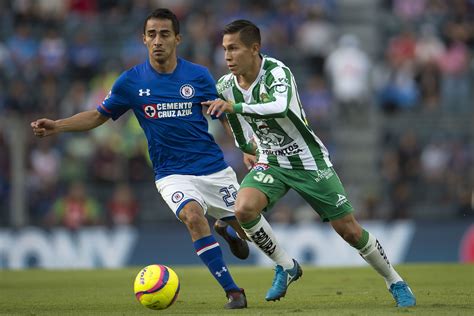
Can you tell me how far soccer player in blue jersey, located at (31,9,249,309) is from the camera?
983 cm

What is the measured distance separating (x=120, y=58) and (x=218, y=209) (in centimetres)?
1283

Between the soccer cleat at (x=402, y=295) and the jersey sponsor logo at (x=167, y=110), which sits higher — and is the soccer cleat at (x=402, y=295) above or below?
below

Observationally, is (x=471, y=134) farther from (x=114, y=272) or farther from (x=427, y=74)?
(x=114, y=272)

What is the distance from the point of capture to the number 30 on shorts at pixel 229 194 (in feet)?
32.9

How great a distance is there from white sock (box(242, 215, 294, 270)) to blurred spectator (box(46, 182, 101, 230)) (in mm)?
10272

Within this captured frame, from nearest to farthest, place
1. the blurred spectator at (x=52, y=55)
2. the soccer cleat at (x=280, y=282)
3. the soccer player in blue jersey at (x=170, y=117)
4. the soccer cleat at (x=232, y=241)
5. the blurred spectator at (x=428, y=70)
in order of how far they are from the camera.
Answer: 1. the soccer cleat at (x=280, y=282)
2. the soccer player in blue jersey at (x=170, y=117)
3. the soccer cleat at (x=232, y=241)
4. the blurred spectator at (x=52, y=55)
5. the blurred spectator at (x=428, y=70)

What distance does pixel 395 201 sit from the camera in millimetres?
19859

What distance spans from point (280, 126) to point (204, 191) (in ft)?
3.53

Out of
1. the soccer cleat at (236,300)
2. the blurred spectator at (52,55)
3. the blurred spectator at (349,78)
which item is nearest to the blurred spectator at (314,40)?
the blurred spectator at (349,78)

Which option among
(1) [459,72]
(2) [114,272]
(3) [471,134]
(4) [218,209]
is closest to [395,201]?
(3) [471,134]

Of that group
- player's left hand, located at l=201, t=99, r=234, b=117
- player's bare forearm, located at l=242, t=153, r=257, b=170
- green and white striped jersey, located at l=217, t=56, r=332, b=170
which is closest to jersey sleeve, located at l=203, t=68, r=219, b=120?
green and white striped jersey, located at l=217, t=56, r=332, b=170

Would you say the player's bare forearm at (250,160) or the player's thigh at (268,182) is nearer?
the player's thigh at (268,182)

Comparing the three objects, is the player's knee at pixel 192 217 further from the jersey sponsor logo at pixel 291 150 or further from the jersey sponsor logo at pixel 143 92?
the jersey sponsor logo at pixel 143 92

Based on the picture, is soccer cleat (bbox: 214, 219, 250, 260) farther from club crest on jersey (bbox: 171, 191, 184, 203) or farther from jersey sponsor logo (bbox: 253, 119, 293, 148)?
jersey sponsor logo (bbox: 253, 119, 293, 148)
